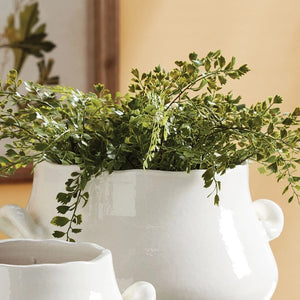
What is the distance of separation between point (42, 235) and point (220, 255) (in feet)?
0.52

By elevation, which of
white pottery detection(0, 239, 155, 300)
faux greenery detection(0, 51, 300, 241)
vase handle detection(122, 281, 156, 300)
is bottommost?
vase handle detection(122, 281, 156, 300)

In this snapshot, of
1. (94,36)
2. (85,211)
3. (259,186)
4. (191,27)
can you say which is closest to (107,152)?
(85,211)

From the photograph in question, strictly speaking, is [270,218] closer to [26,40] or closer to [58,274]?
[58,274]

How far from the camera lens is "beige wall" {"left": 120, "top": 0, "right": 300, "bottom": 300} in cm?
155

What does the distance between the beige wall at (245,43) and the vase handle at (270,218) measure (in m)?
0.95

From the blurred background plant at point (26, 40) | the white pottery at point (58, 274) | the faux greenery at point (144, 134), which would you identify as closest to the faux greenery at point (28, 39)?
the blurred background plant at point (26, 40)

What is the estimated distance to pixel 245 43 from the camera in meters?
1.71

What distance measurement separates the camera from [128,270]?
48 centimetres

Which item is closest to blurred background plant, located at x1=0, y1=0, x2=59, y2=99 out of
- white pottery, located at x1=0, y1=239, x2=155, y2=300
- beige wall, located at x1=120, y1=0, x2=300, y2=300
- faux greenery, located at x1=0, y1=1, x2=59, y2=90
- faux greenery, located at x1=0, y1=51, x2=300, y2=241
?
A: faux greenery, located at x1=0, y1=1, x2=59, y2=90

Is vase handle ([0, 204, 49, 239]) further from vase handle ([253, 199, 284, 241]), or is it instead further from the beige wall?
the beige wall

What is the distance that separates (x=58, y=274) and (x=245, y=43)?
1.44m

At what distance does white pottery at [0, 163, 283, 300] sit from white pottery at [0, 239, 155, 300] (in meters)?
0.07

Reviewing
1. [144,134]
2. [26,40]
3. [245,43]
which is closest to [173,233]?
[144,134]

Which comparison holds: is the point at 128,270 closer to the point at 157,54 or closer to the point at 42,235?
the point at 42,235
